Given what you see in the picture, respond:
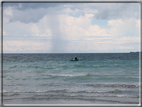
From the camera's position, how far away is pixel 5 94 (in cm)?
884

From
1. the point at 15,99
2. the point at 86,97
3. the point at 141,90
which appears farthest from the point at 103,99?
the point at 15,99

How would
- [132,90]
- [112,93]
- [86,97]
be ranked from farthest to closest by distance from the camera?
[132,90], [112,93], [86,97]

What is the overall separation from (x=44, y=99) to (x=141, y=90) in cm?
559

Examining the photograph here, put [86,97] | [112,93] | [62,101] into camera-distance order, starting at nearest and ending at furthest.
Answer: [62,101] < [86,97] < [112,93]

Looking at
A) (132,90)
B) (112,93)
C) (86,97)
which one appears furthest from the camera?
(132,90)

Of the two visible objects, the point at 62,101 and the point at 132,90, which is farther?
the point at 132,90

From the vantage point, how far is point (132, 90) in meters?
9.34

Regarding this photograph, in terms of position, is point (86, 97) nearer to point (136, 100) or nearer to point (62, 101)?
point (62, 101)

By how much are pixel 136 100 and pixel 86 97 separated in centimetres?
236

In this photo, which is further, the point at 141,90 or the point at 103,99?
the point at 141,90

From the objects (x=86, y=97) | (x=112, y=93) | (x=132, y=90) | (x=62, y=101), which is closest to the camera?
(x=62, y=101)

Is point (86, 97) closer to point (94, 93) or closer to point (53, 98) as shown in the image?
point (94, 93)

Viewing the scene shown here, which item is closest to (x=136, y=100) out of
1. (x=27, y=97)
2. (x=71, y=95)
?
(x=71, y=95)

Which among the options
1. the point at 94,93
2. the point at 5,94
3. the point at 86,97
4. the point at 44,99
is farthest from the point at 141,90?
the point at 5,94
